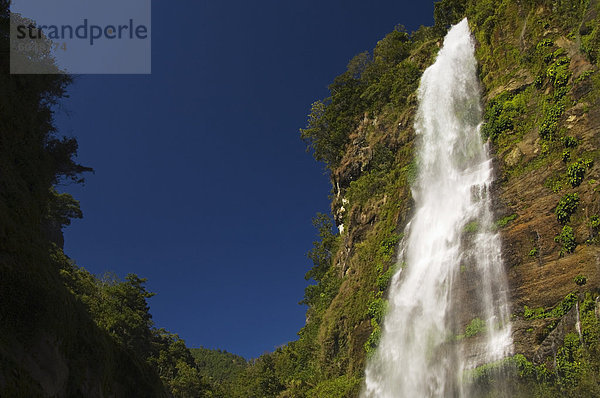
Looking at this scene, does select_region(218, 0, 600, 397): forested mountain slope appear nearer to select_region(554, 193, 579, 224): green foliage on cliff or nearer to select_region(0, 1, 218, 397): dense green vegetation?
select_region(554, 193, 579, 224): green foliage on cliff

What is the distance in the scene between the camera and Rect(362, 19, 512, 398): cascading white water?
1703cm

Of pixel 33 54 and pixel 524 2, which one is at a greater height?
pixel 524 2

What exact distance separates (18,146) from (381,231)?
894 inches

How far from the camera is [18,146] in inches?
475

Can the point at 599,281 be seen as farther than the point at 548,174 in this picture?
No

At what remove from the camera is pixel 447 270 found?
19984mm

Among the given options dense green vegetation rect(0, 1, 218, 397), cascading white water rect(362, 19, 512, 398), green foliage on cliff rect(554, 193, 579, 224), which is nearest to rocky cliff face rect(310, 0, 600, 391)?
green foliage on cliff rect(554, 193, 579, 224)

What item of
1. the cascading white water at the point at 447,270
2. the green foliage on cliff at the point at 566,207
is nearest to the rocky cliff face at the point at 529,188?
the green foliage on cliff at the point at 566,207

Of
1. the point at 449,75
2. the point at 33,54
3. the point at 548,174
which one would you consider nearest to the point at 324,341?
the point at 548,174

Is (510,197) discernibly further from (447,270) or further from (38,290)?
(38,290)

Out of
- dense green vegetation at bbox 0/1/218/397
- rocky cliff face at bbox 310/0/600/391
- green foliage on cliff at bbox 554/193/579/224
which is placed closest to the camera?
dense green vegetation at bbox 0/1/218/397

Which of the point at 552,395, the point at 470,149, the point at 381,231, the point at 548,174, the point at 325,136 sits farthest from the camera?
the point at 325,136

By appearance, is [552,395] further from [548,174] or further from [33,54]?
[33,54]

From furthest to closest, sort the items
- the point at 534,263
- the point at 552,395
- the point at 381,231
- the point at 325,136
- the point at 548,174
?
the point at 325,136 → the point at 381,231 → the point at 548,174 → the point at 534,263 → the point at 552,395
